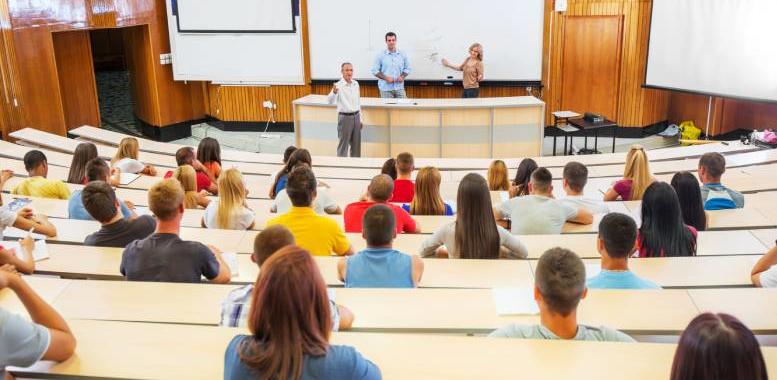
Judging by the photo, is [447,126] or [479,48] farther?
[479,48]

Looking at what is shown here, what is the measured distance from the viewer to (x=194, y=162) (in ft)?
19.6

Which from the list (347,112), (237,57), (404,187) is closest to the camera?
(404,187)

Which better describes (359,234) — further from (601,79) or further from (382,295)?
(601,79)

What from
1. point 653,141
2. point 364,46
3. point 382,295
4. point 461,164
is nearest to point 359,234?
point 382,295

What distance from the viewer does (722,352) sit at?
161cm

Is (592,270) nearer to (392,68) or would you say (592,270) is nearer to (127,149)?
(127,149)

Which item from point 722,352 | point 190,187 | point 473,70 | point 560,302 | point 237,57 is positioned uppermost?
point 237,57

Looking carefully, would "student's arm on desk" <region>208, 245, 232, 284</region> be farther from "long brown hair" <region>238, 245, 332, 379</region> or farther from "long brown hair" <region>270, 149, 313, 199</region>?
"long brown hair" <region>270, 149, 313, 199</region>

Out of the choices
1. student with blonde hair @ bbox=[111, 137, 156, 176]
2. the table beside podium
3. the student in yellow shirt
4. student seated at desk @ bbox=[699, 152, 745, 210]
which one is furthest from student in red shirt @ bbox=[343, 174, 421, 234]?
the table beside podium

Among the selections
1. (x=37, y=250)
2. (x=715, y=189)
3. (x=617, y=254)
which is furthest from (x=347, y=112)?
(x=617, y=254)

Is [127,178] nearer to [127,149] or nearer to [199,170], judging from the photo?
[127,149]

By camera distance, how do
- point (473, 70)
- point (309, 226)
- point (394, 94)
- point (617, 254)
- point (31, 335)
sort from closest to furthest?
point (31, 335)
point (617, 254)
point (309, 226)
point (473, 70)
point (394, 94)

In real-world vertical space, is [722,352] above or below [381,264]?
above

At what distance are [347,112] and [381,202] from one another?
466 cm
